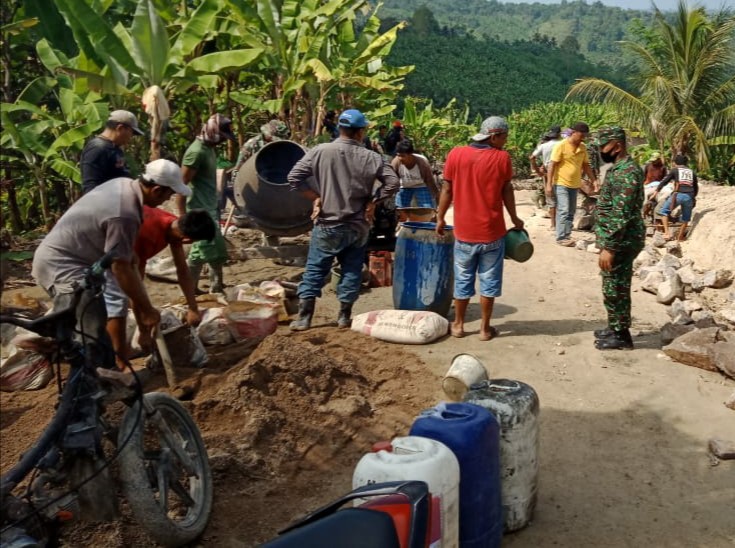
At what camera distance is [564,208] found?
1008 centimetres

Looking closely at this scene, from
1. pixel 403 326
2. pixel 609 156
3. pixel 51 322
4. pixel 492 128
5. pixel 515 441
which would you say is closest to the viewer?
pixel 51 322

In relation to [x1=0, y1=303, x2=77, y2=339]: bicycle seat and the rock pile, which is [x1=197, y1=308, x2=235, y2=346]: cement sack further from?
the rock pile

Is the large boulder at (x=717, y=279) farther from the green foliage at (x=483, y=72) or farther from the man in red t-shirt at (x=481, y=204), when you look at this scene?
the green foliage at (x=483, y=72)

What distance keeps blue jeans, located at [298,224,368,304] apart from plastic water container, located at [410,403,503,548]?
2.95m

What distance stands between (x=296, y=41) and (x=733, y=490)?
8428mm

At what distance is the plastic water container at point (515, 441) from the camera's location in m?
3.30

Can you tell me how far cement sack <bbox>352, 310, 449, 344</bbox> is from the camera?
589 cm

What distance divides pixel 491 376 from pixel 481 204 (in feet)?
4.51

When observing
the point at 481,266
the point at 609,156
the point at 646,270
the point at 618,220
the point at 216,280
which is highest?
the point at 609,156

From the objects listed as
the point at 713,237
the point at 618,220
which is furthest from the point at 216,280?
the point at 713,237

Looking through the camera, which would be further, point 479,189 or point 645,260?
point 645,260

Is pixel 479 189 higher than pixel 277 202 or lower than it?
higher

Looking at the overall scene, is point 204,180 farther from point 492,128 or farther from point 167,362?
point 492,128

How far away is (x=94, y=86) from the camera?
26.9ft
